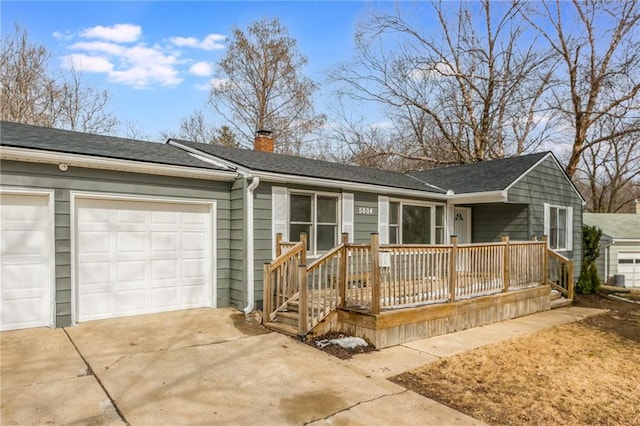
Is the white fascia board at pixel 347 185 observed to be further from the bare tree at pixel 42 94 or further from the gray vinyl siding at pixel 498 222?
the bare tree at pixel 42 94

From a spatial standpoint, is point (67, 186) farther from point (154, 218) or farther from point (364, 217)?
point (364, 217)

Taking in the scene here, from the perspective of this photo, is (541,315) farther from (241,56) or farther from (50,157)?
(241,56)

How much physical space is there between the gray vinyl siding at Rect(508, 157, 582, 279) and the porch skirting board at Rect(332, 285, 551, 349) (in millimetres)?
3200

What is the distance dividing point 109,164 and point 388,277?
4502mm

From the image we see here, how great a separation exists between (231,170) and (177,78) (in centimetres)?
1300

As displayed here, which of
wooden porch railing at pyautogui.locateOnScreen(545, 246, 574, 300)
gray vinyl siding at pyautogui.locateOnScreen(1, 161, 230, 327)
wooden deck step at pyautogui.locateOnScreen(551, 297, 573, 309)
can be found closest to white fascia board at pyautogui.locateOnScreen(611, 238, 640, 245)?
wooden porch railing at pyautogui.locateOnScreen(545, 246, 574, 300)

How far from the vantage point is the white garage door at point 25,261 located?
5.63 m

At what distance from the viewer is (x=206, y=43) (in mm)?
18891

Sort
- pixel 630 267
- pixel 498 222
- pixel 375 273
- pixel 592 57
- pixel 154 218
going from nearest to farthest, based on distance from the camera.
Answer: pixel 375 273, pixel 154 218, pixel 498 222, pixel 592 57, pixel 630 267

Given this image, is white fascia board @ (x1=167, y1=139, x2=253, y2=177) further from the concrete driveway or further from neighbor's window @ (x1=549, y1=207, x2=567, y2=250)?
neighbor's window @ (x1=549, y1=207, x2=567, y2=250)

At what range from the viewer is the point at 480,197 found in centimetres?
1038

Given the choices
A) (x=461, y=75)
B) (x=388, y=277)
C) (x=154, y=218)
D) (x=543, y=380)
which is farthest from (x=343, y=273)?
(x=461, y=75)

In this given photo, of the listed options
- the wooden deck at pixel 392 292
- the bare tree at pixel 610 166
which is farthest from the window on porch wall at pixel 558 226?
the bare tree at pixel 610 166

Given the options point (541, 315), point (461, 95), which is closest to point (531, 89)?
point (461, 95)
